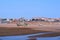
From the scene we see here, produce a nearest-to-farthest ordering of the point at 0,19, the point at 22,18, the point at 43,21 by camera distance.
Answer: the point at 0,19
the point at 22,18
the point at 43,21

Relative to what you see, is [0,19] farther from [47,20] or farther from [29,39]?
[29,39]

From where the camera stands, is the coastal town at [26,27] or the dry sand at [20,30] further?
the coastal town at [26,27]

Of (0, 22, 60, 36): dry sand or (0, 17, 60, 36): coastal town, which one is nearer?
(0, 22, 60, 36): dry sand

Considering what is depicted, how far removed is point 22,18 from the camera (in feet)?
100

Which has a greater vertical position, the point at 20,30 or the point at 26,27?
the point at 26,27

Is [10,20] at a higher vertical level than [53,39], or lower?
higher

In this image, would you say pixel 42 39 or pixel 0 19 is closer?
pixel 42 39

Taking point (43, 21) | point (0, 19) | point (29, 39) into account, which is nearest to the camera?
point (29, 39)

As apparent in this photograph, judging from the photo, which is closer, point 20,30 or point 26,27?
point 20,30

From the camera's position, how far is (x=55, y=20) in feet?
114

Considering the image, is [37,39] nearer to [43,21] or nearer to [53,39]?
[53,39]

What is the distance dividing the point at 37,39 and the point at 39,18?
79.9 feet

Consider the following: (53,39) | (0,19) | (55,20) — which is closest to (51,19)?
(55,20)

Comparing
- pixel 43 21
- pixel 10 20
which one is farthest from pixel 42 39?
pixel 43 21
